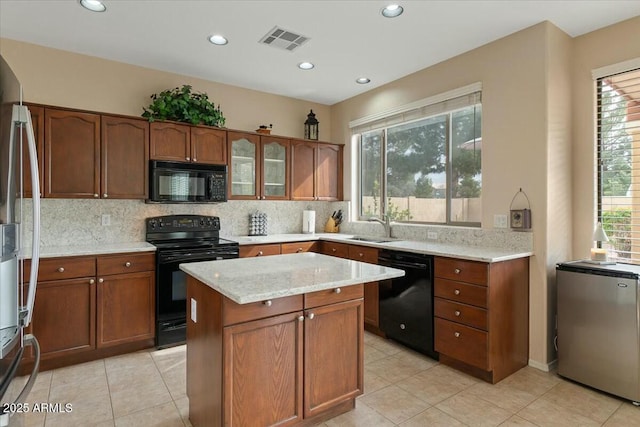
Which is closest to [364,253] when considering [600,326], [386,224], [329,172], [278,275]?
[386,224]

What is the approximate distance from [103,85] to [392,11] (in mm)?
2877

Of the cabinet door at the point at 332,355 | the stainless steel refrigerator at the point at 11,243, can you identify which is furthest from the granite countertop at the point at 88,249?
the cabinet door at the point at 332,355

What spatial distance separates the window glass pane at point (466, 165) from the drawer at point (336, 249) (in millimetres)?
1181

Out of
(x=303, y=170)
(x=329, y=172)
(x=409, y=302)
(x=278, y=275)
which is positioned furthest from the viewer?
(x=329, y=172)

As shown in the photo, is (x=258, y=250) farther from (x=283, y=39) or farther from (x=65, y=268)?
(x=283, y=39)

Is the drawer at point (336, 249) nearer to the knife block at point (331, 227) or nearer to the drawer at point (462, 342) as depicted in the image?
the knife block at point (331, 227)

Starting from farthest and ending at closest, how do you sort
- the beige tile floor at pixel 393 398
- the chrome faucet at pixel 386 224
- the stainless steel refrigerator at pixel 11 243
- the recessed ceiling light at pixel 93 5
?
the chrome faucet at pixel 386 224 < the recessed ceiling light at pixel 93 5 < the beige tile floor at pixel 393 398 < the stainless steel refrigerator at pixel 11 243

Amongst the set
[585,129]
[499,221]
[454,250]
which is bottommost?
[454,250]

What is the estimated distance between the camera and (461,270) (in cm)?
281

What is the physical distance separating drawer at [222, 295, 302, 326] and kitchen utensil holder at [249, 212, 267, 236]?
2.64 m

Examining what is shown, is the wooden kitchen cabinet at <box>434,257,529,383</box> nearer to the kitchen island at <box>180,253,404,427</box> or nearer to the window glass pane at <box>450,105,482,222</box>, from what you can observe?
the window glass pane at <box>450,105,482,222</box>

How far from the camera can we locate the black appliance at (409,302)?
3.06m

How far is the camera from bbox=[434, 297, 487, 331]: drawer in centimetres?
→ 269

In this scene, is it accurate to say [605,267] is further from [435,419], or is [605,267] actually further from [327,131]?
[327,131]
